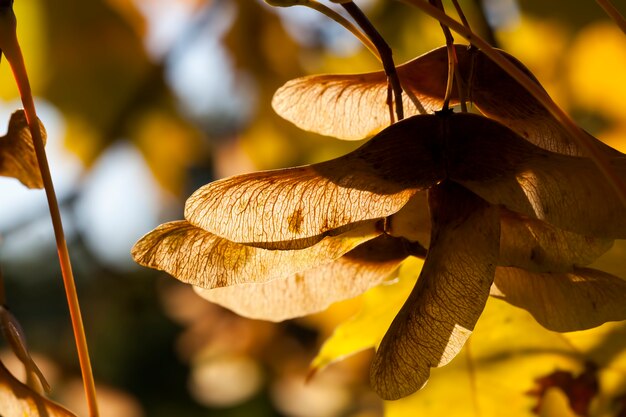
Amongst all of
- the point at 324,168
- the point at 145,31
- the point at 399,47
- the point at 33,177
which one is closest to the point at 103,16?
the point at 145,31

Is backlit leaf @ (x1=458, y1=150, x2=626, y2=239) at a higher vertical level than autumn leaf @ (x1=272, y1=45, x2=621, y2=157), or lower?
lower

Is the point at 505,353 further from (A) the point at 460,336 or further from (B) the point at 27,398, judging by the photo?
(B) the point at 27,398

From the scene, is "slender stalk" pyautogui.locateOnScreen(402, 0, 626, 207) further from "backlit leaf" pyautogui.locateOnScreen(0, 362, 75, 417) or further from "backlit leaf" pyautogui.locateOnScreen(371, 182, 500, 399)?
"backlit leaf" pyautogui.locateOnScreen(0, 362, 75, 417)

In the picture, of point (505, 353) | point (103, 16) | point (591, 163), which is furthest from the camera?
point (103, 16)

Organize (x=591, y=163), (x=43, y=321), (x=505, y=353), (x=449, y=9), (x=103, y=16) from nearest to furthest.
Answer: (x=591, y=163) → (x=505, y=353) → (x=449, y=9) → (x=103, y=16) → (x=43, y=321)

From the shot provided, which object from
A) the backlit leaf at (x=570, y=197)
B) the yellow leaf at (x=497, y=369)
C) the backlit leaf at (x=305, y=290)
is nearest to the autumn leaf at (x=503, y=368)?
the yellow leaf at (x=497, y=369)

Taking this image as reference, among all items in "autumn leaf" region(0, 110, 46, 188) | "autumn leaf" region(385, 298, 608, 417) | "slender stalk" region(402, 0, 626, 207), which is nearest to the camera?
"slender stalk" region(402, 0, 626, 207)

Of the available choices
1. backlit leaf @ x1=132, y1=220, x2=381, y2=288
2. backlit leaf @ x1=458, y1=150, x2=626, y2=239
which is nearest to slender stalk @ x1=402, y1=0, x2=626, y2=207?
backlit leaf @ x1=458, y1=150, x2=626, y2=239
